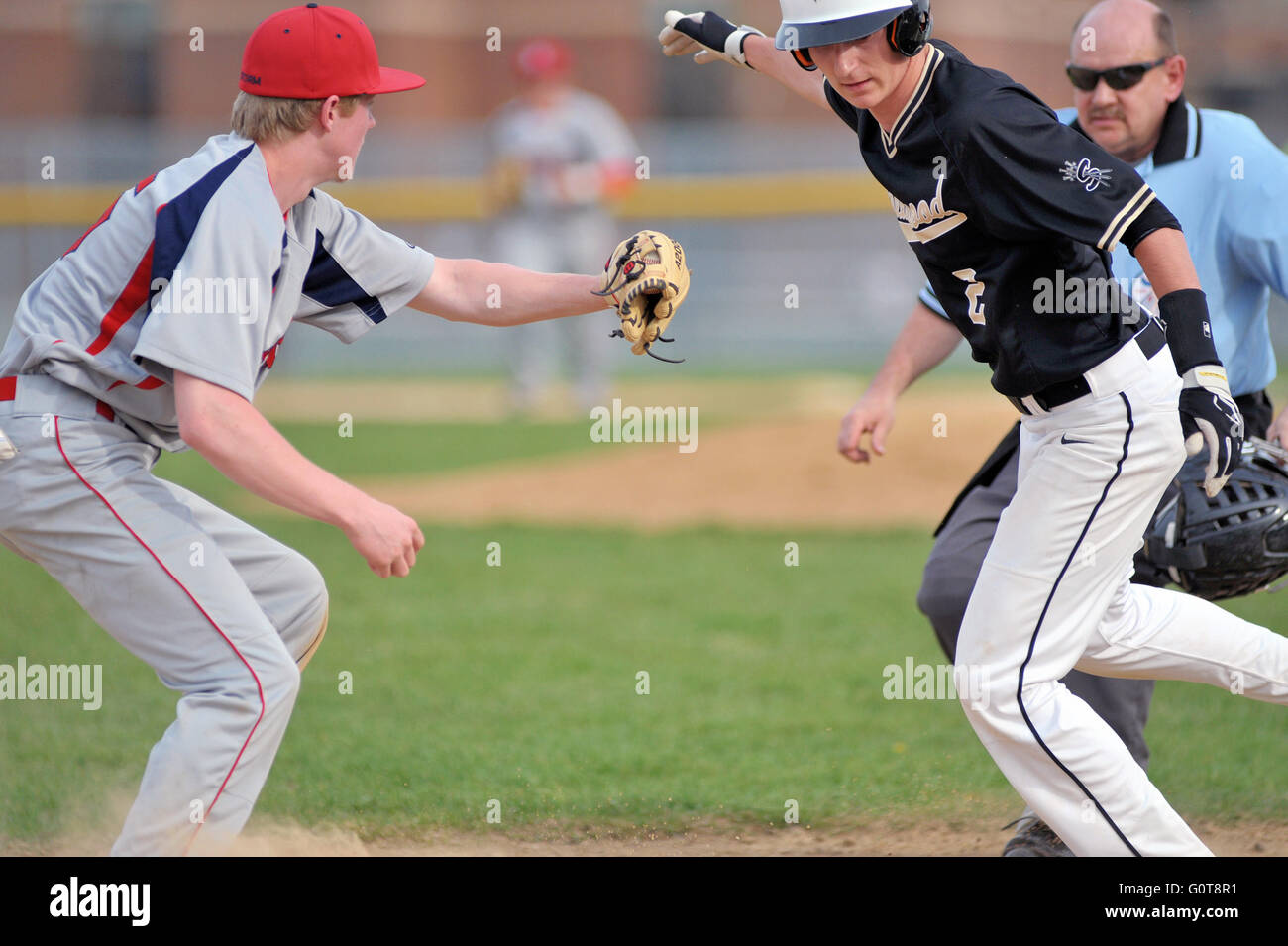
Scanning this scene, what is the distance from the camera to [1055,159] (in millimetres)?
2834

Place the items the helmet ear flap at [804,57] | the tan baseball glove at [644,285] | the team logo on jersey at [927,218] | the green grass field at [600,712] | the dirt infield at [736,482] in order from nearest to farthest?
the team logo on jersey at [927,218]
the helmet ear flap at [804,57]
the tan baseball glove at [644,285]
the green grass field at [600,712]
the dirt infield at [736,482]

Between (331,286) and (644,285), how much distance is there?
30.9 inches

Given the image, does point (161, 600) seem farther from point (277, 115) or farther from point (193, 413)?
point (277, 115)

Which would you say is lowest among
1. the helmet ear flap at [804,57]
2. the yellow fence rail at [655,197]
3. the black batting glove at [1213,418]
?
the black batting glove at [1213,418]

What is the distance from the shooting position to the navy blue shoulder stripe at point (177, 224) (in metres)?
2.85

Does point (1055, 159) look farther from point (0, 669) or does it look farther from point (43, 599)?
point (43, 599)

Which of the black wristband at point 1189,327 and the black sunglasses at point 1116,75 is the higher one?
the black sunglasses at point 1116,75

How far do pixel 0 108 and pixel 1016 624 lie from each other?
85.8 ft

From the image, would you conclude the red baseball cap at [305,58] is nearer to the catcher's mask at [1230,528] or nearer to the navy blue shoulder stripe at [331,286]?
the navy blue shoulder stripe at [331,286]

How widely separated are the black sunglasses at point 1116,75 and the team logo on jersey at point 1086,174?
1222 millimetres

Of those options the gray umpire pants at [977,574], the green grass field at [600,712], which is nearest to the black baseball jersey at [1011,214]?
the gray umpire pants at [977,574]

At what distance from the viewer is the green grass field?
4.25 m

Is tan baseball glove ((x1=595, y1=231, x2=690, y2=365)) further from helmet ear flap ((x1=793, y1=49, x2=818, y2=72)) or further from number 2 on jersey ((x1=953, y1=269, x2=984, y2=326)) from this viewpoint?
number 2 on jersey ((x1=953, y1=269, x2=984, y2=326))
